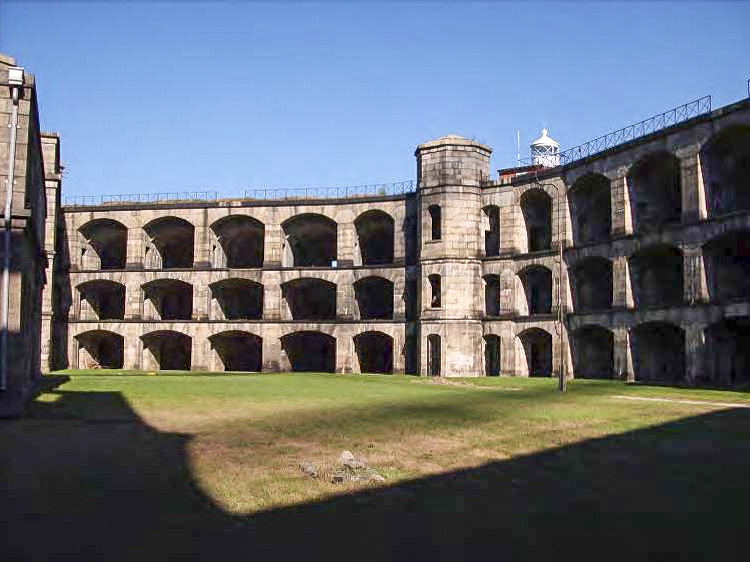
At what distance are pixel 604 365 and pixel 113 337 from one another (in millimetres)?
31788

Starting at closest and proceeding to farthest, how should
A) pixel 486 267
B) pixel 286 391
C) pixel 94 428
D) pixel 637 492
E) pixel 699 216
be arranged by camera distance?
pixel 637 492
pixel 94 428
pixel 286 391
pixel 699 216
pixel 486 267

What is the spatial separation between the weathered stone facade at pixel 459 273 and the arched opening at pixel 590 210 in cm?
9

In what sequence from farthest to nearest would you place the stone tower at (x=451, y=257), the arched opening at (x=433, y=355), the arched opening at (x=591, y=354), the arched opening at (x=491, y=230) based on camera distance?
the arched opening at (x=491, y=230) → the arched opening at (x=433, y=355) → the stone tower at (x=451, y=257) → the arched opening at (x=591, y=354)

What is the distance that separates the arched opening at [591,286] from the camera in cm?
3725

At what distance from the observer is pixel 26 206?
1856 centimetres

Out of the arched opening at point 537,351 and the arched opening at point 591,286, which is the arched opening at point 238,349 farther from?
the arched opening at point 591,286

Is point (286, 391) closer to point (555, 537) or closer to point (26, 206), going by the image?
point (26, 206)

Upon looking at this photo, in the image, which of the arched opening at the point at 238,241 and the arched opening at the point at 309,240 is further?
the arched opening at the point at 238,241

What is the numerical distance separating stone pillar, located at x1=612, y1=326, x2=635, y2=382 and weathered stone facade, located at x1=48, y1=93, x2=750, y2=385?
3.6 inches

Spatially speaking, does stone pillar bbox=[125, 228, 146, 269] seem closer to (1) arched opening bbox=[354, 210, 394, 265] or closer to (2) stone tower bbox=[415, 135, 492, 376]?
(1) arched opening bbox=[354, 210, 394, 265]

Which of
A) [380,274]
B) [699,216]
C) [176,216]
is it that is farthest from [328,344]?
[699,216]

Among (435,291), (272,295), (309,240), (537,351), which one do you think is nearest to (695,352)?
(537,351)

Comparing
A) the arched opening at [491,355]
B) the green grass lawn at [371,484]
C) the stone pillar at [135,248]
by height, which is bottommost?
the green grass lawn at [371,484]

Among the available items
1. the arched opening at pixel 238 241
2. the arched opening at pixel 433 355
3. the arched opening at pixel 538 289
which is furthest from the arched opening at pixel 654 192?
the arched opening at pixel 238 241
